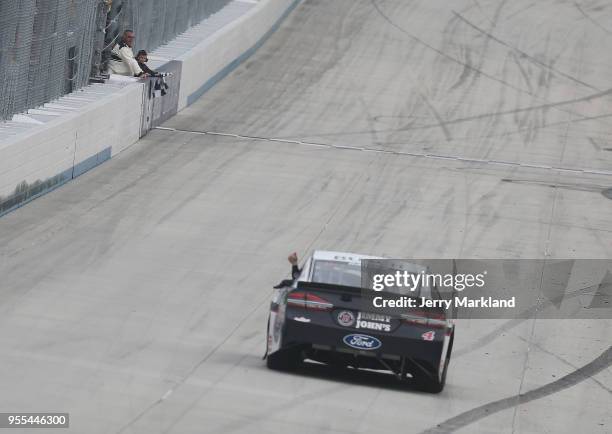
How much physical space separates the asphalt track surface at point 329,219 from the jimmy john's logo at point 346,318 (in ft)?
2.16

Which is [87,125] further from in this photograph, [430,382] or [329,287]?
[430,382]

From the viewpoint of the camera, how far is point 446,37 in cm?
3491

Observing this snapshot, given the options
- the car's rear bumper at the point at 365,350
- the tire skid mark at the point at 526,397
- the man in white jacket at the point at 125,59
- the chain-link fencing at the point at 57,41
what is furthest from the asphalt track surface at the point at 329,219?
the chain-link fencing at the point at 57,41

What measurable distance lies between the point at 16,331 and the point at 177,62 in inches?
601

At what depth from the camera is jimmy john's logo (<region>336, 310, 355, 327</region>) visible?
11461 mm

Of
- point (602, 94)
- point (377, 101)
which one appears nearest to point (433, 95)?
point (377, 101)

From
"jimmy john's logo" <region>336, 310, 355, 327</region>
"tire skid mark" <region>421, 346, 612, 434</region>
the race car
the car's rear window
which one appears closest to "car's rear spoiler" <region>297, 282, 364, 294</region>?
the race car

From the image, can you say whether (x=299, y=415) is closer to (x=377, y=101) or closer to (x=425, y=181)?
(x=425, y=181)

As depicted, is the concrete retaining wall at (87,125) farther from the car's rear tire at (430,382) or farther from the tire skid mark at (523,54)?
the car's rear tire at (430,382)

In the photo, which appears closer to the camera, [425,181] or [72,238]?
[72,238]

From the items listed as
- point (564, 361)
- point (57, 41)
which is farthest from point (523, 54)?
point (564, 361)

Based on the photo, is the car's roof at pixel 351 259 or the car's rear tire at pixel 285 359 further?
the car's roof at pixel 351 259

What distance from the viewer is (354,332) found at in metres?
11.4

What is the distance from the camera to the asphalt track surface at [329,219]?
37.7 ft
